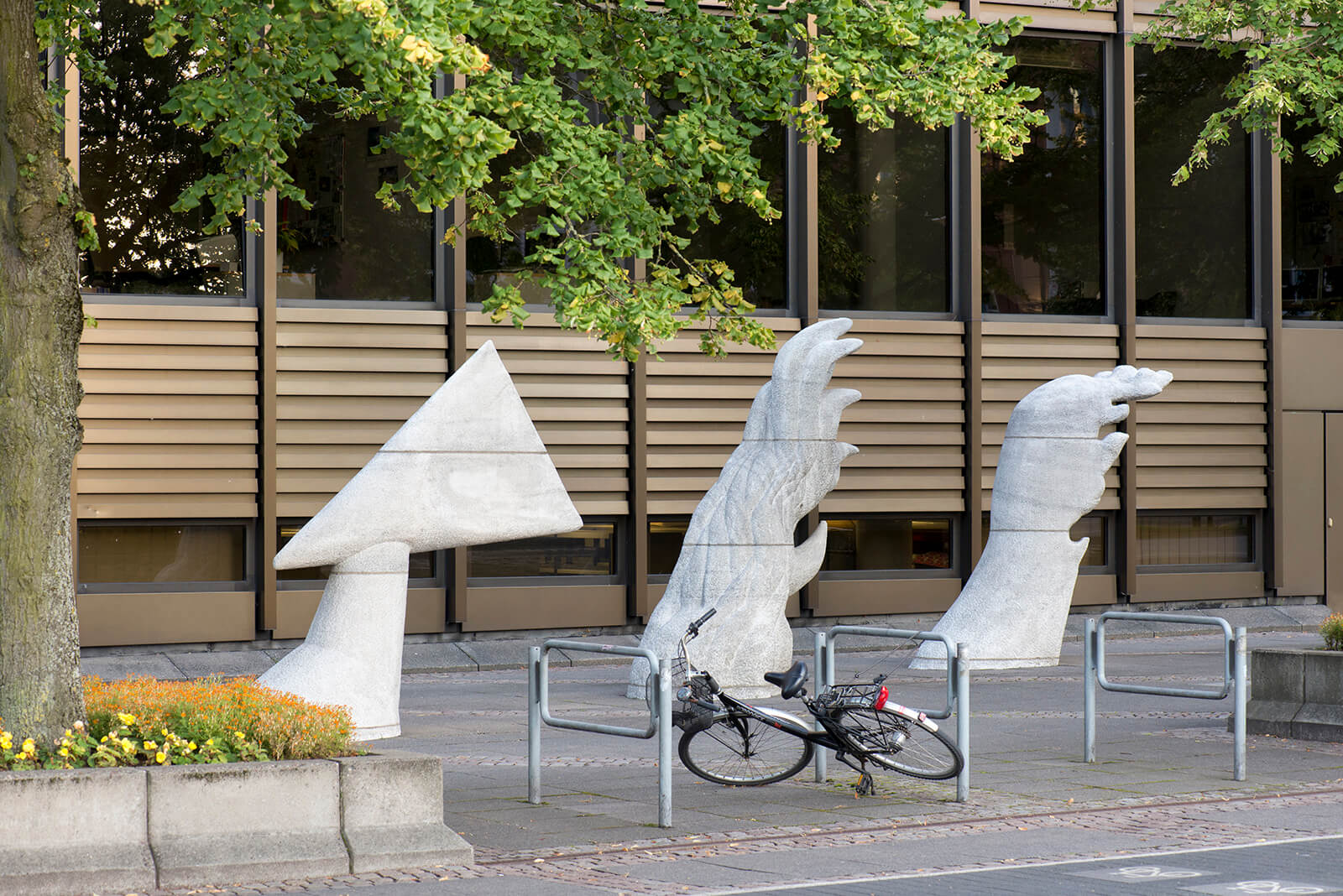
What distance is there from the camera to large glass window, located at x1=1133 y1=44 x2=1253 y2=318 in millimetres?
23719

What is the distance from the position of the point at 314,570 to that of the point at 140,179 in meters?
4.74

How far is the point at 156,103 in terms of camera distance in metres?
19.4

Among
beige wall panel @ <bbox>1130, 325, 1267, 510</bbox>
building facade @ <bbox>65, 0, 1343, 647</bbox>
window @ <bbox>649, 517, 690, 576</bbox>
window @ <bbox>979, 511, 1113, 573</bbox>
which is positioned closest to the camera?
building facade @ <bbox>65, 0, 1343, 647</bbox>

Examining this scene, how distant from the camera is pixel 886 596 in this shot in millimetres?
22062

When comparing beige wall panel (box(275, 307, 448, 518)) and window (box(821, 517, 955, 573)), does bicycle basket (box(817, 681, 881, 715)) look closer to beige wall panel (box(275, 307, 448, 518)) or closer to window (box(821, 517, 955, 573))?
beige wall panel (box(275, 307, 448, 518))

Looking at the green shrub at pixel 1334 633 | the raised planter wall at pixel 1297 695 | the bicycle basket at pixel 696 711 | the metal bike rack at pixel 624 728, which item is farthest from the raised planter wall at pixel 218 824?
the green shrub at pixel 1334 633

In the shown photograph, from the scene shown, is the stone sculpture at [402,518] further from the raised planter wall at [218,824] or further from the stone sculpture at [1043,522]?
the stone sculpture at [1043,522]

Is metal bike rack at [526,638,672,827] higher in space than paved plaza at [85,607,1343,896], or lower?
higher

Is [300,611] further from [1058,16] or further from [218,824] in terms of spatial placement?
[1058,16]

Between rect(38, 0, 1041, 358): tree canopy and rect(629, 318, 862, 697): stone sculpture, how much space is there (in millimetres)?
4639

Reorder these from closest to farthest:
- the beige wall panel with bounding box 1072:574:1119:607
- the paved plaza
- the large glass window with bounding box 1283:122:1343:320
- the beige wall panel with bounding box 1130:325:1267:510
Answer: the paved plaza, the beige wall panel with bounding box 1072:574:1119:607, the beige wall panel with bounding box 1130:325:1267:510, the large glass window with bounding box 1283:122:1343:320

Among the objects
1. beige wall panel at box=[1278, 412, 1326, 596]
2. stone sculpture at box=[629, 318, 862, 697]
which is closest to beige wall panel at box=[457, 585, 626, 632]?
stone sculpture at box=[629, 318, 862, 697]

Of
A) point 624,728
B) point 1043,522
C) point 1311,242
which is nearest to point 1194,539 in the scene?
point 1311,242

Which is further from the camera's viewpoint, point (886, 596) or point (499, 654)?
point (886, 596)
